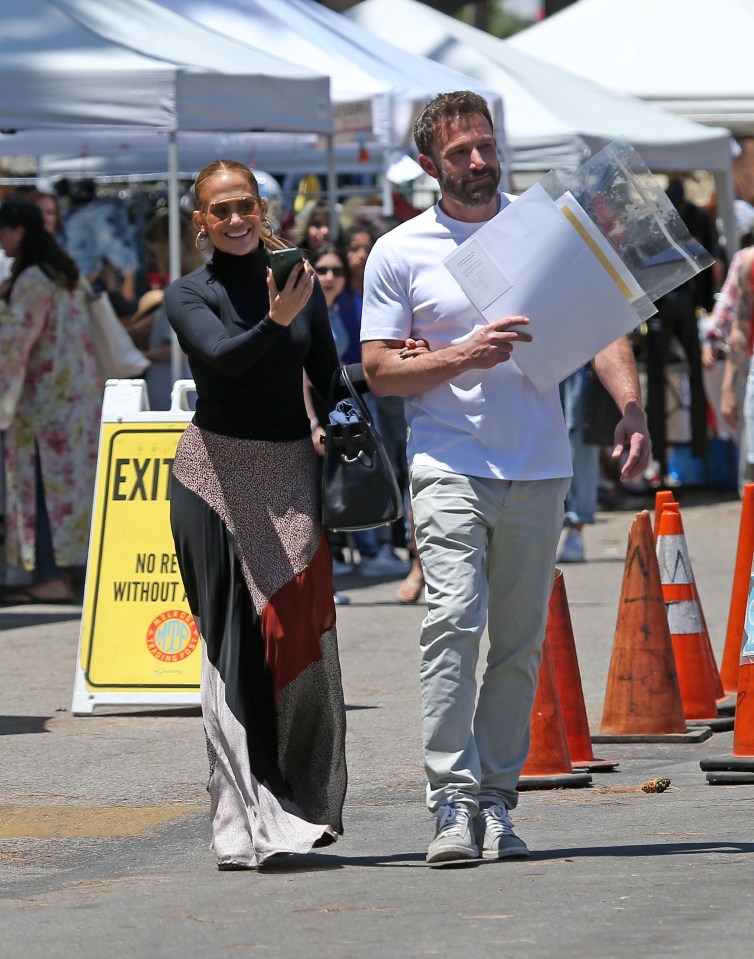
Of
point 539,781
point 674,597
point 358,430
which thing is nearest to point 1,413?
point 674,597

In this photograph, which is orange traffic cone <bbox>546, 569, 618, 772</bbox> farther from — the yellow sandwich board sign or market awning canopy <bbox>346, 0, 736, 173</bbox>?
market awning canopy <bbox>346, 0, 736, 173</bbox>

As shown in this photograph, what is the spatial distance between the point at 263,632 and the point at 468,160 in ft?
4.39

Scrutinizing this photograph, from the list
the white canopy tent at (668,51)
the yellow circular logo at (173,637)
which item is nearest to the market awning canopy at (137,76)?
the yellow circular logo at (173,637)

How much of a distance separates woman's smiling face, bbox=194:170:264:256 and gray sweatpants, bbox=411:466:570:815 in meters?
0.77

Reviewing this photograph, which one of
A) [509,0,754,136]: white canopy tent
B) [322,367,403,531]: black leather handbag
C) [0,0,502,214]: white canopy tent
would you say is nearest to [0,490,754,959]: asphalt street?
[322,367,403,531]: black leather handbag

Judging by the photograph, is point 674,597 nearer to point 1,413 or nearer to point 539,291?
point 539,291

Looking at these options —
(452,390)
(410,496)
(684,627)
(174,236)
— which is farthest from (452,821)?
(174,236)

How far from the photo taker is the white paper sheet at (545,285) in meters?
5.08

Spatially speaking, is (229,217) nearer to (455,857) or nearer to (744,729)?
(455,857)

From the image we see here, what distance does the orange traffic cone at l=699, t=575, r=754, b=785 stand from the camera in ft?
21.3

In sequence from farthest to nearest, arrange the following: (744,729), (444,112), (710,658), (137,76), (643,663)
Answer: (137,76), (710,658), (643,663), (744,729), (444,112)

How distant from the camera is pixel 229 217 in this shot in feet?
17.6

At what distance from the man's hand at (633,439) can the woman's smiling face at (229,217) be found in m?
1.09

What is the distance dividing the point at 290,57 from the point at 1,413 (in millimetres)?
3840
